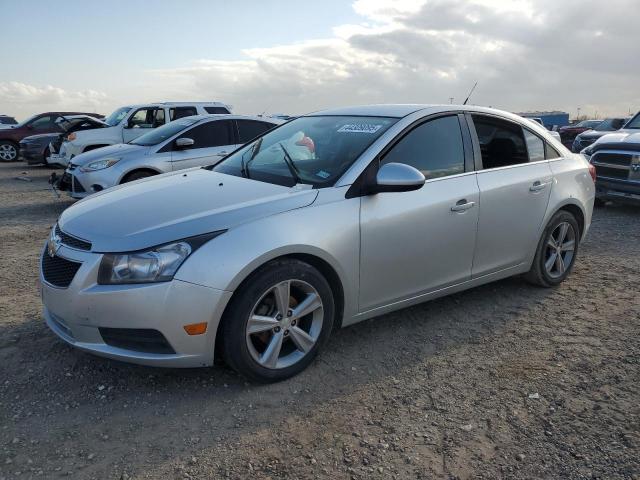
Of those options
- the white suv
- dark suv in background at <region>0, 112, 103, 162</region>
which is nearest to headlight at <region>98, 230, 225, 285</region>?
the white suv

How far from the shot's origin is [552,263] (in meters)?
4.92

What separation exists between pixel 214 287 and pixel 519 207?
2.67 meters

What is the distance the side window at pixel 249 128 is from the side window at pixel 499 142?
17.0 ft

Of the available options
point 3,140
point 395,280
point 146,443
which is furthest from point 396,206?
point 3,140

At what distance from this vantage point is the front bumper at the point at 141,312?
113 inches

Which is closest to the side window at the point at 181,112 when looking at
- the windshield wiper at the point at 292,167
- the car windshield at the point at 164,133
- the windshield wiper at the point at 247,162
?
the car windshield at the point at 164,133

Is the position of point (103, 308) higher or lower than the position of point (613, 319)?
higher

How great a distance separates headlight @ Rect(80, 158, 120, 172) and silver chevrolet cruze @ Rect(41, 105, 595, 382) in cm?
436

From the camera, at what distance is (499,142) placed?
4.44m

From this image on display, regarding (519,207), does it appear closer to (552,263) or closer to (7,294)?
(552,263)

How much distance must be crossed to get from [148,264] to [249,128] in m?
6.73

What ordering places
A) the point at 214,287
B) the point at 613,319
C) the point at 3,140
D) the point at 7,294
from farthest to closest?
the point at 3,140 < the point at 7,294 < the point at 613,319 < the point at 214,287

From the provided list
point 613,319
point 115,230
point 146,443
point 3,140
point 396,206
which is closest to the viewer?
point 146,443

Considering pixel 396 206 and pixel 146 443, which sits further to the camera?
pixel 396 206
